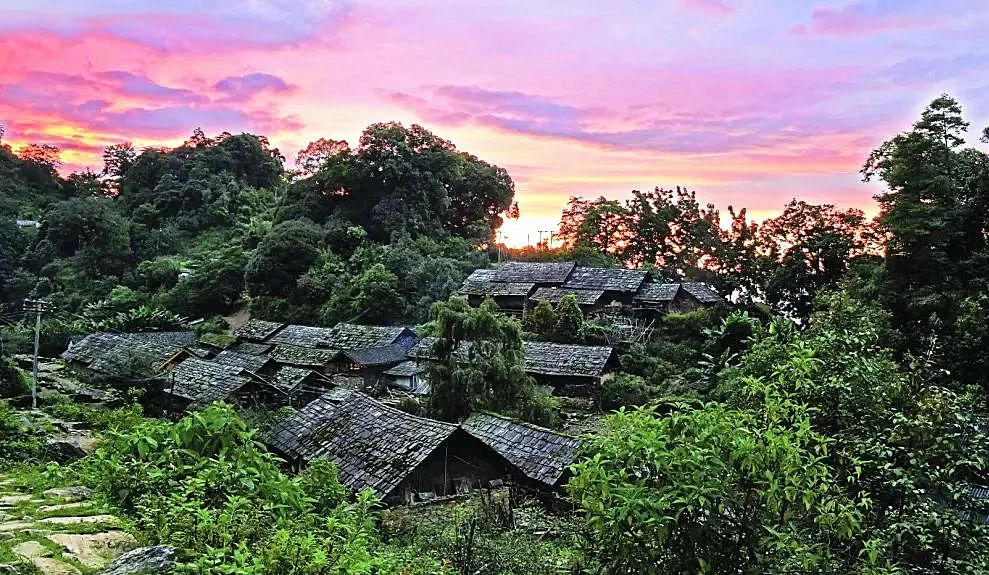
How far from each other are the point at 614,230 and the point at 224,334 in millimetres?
27864

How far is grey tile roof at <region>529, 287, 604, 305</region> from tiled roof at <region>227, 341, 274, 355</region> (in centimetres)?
1408

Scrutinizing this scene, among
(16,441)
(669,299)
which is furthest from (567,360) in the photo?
(16,441)

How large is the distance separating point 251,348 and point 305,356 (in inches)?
167

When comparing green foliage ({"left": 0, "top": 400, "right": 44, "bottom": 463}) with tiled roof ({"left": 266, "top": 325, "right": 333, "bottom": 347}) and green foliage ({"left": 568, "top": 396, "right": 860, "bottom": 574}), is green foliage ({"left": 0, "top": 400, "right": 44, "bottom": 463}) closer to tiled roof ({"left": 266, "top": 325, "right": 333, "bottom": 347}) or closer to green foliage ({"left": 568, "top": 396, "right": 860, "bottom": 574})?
green foliage ({"left": 568, "top": 396, "right": 860, "bottom": 574})

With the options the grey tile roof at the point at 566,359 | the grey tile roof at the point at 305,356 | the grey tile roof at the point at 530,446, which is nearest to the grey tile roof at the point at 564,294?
the grey tile roof at the point at 566,359

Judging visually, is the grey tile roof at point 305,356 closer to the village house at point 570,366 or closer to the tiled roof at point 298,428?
the village house at point 570,366

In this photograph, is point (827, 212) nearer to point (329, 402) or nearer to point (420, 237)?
point (420, 237)

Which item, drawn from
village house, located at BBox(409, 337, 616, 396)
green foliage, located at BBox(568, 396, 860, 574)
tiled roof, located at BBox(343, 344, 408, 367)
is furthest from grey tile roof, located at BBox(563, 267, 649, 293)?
green foliage, located at BBox(568, 396, 860, 574)

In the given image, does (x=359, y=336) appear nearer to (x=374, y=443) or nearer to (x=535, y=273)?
(x=535, y=273)

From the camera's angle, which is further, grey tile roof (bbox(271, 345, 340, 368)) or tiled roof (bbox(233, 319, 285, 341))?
tiled roof (bbox(233, 319, 285, 341))

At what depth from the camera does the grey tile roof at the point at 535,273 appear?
3747cm

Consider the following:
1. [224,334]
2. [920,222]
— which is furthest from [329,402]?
[224,334]

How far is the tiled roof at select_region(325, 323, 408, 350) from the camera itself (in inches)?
1198

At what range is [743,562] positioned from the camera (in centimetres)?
456
